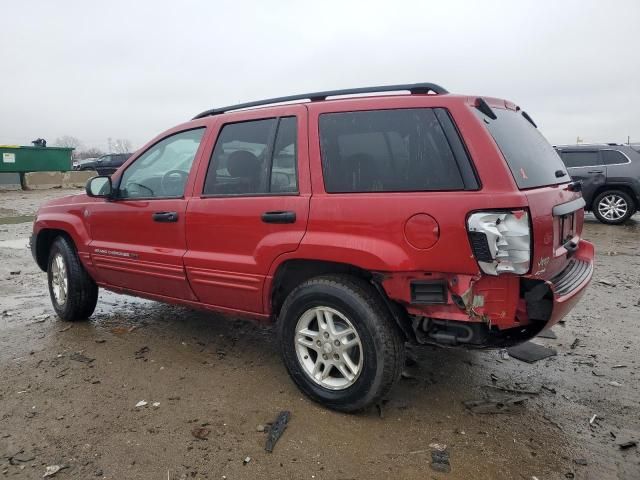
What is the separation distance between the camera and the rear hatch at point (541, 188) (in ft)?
8.11

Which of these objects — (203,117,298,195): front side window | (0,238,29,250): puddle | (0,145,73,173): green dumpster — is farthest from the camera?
(0,145,73,173): green dumpster

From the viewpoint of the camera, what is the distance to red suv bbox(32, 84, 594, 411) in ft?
8.14

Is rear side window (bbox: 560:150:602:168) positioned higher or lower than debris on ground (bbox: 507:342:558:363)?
higher

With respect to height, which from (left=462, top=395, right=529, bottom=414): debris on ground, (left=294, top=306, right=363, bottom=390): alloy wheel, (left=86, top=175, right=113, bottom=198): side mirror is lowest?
(left=462, top=395, right=529, bottom=414): debris on ground

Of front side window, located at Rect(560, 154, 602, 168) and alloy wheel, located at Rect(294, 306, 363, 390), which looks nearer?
alloy wheel, located at Rect(294, 306, 363, 390)

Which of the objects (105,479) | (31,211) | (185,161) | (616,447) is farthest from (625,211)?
(31,211)

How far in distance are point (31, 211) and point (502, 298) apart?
14535 millimetres

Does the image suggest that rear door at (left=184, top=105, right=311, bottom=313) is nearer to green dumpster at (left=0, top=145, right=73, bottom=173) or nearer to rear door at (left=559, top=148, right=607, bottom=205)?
rear door at (left=559, top=148, right=607, bottom=205)

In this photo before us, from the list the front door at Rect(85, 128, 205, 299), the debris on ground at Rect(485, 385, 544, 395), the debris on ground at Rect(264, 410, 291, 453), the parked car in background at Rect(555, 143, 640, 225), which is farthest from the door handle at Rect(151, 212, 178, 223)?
the parked car in background at Rect(555, 143, 640, 225)

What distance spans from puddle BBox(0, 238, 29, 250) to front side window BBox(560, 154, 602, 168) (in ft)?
35.6

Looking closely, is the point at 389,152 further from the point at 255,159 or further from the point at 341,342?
the point at 341,342

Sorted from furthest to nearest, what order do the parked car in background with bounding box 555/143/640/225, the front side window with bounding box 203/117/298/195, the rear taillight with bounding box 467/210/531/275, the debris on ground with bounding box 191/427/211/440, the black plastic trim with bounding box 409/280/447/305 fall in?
the parked car in background with bounding box 555/143/640/225 → the front side window with bounding box 203/117/298/195 → the debris on ground with bounding box 191/427/211/440 → the black plastic trim with bounding box 409/280/447/305 → the rear taillight with bounding box 467/210/531/275

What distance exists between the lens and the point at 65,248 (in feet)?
14.9

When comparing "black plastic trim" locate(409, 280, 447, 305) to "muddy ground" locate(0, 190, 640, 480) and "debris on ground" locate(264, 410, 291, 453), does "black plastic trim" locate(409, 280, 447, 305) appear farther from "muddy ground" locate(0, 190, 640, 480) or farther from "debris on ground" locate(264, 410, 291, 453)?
"debris on ground" locate(264, 410, 291, 453)
